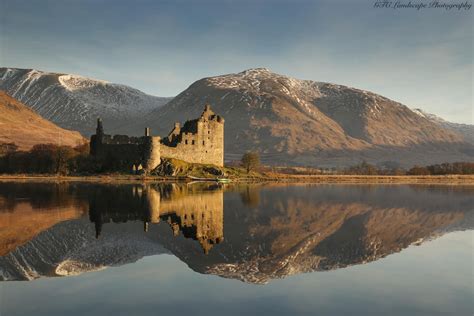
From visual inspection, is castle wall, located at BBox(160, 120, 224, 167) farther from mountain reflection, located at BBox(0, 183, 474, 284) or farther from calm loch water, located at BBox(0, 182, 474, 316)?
calm loch water, located at BBox(0, 182, 474, 316)

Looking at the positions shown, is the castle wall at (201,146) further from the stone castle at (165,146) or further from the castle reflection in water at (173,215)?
the castle reflection in water at (173,215)

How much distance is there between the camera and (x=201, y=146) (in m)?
110

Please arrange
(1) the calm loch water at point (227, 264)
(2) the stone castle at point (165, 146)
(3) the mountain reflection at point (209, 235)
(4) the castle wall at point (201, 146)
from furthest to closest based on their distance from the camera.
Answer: (4) the castle wall at point (201, 146)
(2) the stone castle at point (165, 146)
(3) the mountain reflection at point (209, 235)
(1) the calm loch water at point (227, 264)

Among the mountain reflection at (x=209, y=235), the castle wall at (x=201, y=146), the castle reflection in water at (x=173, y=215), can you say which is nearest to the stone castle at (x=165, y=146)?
the castle wall at (x=201, y=146)

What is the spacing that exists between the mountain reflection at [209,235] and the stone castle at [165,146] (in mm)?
53096

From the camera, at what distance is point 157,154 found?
9519 centimetres

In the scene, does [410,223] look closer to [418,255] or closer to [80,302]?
[418,255]

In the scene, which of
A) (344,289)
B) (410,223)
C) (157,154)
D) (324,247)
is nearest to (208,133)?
(157,154)

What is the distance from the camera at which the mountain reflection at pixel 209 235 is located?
1878cm

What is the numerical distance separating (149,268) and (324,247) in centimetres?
926

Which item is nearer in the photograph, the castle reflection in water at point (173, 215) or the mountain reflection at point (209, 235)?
the mountain reflection at point (209, 235)

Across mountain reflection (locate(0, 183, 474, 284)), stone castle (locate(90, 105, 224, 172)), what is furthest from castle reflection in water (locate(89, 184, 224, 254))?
stone castle (locate(90, 105, 224, 172))

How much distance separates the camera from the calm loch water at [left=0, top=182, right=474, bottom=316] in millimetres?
13758

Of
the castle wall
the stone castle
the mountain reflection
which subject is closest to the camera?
the mountain reflection
